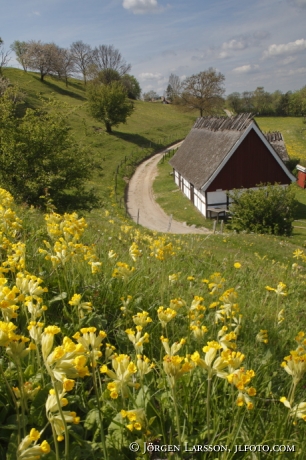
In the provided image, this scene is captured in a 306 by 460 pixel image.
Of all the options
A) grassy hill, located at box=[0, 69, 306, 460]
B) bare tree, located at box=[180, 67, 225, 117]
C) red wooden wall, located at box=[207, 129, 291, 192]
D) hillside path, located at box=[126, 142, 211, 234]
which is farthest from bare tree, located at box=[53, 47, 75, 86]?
grassy hill, located at box=[0, 69, 306, 460]

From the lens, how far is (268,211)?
73.3ft

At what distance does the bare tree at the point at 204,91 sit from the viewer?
6850 centimetres

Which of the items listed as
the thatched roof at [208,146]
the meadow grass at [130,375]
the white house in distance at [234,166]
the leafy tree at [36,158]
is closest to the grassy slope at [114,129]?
the thatched roof at [208,146]

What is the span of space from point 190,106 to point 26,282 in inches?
2898

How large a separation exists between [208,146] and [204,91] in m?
42.5

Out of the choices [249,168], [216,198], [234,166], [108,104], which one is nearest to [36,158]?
[216,198]

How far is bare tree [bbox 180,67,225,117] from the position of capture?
225ft

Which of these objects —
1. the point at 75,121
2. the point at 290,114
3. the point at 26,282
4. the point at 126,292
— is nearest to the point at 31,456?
the point at 26,282

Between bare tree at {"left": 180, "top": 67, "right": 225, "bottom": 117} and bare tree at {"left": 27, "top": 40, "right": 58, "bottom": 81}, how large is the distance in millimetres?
28255

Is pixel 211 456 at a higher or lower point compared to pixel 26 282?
lower

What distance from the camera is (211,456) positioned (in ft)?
6.48

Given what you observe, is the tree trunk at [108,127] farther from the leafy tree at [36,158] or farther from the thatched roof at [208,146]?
the leafy tree at [36,158]

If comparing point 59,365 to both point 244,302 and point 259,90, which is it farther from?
point 259,90

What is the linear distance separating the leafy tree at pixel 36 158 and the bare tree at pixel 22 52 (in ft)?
207
